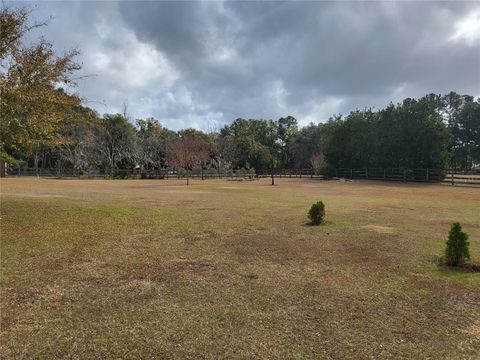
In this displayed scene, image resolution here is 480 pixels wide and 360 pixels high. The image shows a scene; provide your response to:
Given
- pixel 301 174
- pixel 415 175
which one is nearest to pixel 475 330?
pixel 415 175

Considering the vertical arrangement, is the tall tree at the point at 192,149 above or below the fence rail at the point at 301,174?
above

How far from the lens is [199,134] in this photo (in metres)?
68.3

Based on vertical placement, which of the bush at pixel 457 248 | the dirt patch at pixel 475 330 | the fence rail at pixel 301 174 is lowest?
the dirt patch at pixel 475 330

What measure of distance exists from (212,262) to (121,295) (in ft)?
6.32

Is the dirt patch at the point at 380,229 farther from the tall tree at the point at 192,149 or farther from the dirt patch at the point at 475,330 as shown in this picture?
the tall tree at the point at 192,149

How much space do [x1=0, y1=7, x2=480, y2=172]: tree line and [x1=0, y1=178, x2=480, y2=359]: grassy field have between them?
9.99ft

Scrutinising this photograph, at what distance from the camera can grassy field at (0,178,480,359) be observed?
12.6ft

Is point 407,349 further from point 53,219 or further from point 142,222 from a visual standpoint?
point 53,219

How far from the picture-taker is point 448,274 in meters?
6.11

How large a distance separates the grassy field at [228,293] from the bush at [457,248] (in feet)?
1.14

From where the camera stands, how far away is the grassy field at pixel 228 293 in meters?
3.84

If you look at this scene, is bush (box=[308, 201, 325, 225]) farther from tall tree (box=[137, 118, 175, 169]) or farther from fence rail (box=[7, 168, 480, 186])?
tall tree (box=[137, 118, 175, 169])

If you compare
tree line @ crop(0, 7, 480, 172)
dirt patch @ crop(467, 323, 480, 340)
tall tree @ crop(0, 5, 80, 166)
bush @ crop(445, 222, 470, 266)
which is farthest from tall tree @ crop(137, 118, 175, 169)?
dirt patch @ crop(467, 323, 480, 340)

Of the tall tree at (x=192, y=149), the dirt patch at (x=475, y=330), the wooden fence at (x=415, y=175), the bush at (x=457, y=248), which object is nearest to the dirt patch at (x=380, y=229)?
the bush at (x=457, y=248)
